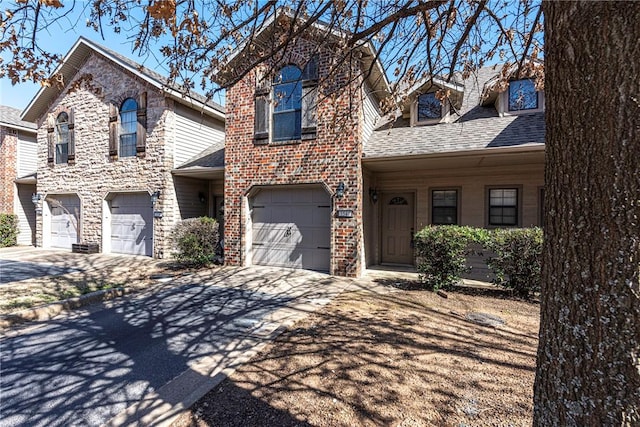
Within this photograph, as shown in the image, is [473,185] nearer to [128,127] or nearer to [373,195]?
[373,195]

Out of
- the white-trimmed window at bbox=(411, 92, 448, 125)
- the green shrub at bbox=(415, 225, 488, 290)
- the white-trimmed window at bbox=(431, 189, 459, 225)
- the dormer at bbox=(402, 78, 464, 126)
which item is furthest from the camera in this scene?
the white-trimmed window at bbox=(411, 92, 448, 125)

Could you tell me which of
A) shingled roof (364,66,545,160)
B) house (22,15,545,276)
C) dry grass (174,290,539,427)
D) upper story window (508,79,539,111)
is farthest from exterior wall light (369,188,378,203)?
dry grass (174,290,539,427)

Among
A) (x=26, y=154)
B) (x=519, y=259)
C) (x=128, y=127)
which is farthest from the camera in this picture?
(x=26, y=154)

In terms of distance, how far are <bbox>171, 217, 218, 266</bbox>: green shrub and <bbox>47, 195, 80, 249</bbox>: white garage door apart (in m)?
6.86

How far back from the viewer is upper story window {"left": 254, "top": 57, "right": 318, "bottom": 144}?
26.3ft

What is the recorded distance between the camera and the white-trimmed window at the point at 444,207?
8.73 metres

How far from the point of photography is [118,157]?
1114 centimetres

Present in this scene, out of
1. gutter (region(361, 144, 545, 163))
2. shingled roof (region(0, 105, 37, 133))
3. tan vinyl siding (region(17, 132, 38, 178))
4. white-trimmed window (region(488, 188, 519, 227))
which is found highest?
shingled roof (region(0, 105, 37, 133))

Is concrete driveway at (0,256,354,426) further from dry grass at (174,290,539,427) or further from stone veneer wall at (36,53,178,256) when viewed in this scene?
stone veneer wall at (36,53,178,256)

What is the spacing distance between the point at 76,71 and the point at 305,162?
11.1 meters

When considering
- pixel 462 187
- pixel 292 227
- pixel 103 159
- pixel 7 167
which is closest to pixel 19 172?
pixel 7 167

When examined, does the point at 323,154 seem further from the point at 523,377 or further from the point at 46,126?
the point at 46,126

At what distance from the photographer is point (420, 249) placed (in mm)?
6699

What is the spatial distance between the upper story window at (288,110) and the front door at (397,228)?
134 inches
